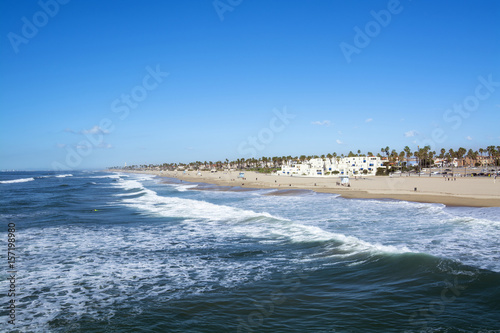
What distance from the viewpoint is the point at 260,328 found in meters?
7.09

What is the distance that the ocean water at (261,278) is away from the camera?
7.47 metres

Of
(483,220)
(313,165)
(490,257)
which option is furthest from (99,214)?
(313,165)

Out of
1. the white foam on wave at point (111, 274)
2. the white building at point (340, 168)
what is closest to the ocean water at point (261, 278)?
the white foam on wave at point (111, 274)

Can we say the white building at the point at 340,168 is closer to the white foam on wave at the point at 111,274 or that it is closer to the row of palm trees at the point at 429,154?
the row of palm trees at the point at 429,154

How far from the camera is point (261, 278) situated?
33.6 ft

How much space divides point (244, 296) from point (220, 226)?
11125 mm

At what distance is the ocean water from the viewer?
7.47m

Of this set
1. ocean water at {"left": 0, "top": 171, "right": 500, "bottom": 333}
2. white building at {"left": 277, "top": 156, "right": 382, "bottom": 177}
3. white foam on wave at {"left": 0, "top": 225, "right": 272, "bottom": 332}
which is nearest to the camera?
ocean water at {"left": 0, "top": 171, "right": 500, "bottom": 333}

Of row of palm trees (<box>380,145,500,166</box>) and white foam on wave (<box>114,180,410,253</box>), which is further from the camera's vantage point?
row of palm trees (<box>380,145,500,166</box>)

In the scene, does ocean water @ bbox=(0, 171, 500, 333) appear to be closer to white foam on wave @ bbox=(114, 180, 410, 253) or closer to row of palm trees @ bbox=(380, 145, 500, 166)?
white foam on wave @ bbox=(114, 180, 410, 253)

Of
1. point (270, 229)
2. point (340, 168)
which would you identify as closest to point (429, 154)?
point (340, 168)

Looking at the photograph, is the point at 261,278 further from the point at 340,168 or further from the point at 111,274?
the point at 340,168

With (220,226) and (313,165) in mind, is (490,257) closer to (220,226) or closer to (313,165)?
(220,226)

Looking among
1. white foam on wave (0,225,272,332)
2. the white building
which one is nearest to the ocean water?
white foam on wave (0,225,272,332)
